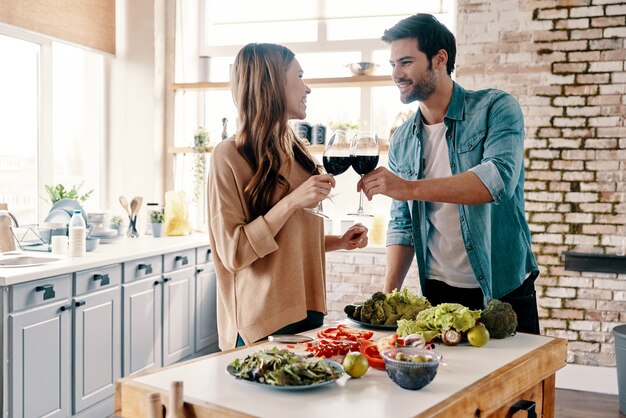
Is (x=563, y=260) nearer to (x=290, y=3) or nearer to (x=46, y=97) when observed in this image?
(x=290, y=3)

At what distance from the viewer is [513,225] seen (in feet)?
7.79

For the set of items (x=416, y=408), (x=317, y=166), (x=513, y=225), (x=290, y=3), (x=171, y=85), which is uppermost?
(x=290, y=3)

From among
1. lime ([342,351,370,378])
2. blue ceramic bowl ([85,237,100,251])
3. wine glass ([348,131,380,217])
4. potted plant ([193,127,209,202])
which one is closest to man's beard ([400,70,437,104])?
wine glass ([348,131,380,217])

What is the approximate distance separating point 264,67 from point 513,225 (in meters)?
1.00

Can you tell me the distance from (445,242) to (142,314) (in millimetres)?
2292

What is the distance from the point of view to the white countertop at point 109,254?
307cm

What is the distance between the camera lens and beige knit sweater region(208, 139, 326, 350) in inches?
77.9

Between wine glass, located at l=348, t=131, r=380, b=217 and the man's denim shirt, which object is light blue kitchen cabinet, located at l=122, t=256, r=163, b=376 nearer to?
the man's denim shirt

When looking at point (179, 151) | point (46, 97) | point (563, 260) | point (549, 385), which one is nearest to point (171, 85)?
point (179, 151)

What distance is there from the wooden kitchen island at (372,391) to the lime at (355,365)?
0.02 metres

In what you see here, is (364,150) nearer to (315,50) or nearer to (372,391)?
(372,391)

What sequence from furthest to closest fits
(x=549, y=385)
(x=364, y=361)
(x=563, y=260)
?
(x=563, y=260) → (x=549, y=385) → (x=364, y=361)

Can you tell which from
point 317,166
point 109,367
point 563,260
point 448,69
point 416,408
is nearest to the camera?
point 416,408

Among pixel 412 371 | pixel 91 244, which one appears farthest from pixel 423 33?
pixel 91 244
